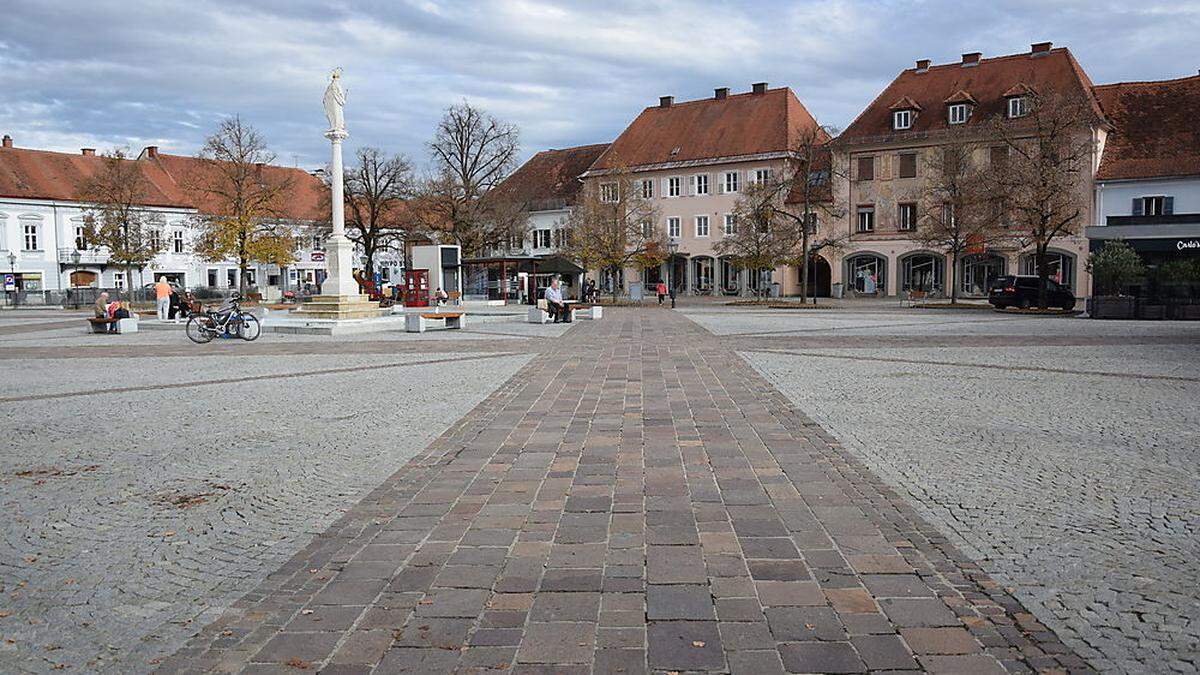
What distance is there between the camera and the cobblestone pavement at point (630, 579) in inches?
148

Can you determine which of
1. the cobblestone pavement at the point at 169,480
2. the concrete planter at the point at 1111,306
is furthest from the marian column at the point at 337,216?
the concrete planter at the point at 1111,306

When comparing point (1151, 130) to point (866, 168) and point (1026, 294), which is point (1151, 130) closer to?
point (866, 168)

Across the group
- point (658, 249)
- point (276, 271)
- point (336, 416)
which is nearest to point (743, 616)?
point (336, 416)

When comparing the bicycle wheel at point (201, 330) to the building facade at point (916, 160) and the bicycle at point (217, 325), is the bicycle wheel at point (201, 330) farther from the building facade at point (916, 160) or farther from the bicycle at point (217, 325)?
the building facade at point (916, 160)

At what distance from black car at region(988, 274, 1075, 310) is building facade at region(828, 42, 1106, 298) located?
12.8m

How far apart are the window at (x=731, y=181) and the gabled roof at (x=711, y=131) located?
4.06ft

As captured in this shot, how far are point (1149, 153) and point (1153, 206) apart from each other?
366 cm

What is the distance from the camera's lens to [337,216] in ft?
92.0

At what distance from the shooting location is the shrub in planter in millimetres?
29828

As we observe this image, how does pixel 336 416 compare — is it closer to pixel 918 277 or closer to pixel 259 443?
pixel 259 443

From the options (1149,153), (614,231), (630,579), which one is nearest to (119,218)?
(614,231)

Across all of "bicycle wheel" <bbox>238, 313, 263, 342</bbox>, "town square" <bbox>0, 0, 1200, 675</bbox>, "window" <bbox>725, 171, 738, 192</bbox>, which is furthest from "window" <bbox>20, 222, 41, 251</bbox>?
"bicycle wheel" <bbox>238, 313, 263, 342</bbox>

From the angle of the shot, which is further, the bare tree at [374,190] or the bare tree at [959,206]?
the bare tree at [374,190]

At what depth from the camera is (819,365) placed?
1499 cm
